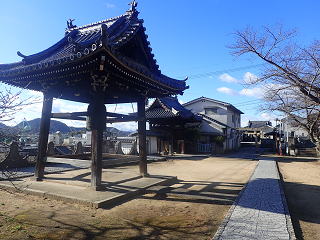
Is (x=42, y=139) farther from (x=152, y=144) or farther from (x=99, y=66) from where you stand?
(x=152, y=144)

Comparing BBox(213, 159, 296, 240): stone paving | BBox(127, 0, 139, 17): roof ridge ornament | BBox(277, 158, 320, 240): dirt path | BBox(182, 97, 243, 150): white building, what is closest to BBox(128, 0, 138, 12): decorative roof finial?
BBox(127, 0, 139, 17): roof ridge ornament

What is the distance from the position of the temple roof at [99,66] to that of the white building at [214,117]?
75.4 feet

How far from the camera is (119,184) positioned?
8.53 m

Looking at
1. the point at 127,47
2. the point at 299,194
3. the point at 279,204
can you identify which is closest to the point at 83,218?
the point at 279,204

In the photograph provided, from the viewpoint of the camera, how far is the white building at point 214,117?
106 ft

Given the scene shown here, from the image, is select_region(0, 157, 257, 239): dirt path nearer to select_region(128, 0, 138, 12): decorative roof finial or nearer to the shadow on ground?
the shadow on ground

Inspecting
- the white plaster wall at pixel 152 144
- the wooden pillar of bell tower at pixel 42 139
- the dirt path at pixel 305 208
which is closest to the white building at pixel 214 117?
the white plaster wall at pixel 152 144

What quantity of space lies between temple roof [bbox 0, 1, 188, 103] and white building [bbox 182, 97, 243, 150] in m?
23.0

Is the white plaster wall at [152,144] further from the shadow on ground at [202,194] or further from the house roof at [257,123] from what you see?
the house roof at [257,123]

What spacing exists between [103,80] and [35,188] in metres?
4.37

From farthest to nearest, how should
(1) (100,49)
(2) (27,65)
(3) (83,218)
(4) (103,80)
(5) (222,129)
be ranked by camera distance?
(5) (222,129) → (2) (27,65) → (4) (103,80) → (1) (100,49) → (3) (83,218)

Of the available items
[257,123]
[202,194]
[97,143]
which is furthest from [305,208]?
[257,123]

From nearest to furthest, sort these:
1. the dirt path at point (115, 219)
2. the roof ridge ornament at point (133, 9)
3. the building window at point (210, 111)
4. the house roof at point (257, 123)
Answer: the dirt path at point (115, 219), the roof ridge ornament at point (133, 9), the building window at point (210, 111), the house roof at point (257, 123)

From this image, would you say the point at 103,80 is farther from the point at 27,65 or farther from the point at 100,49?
the point at 27,65
